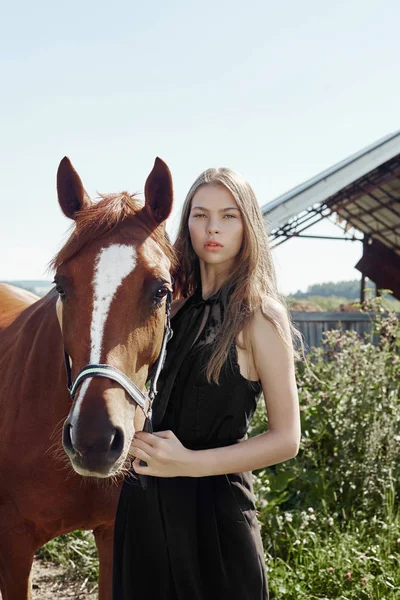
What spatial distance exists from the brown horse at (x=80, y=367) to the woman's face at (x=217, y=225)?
5.6 inches

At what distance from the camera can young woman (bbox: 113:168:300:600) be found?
1591 millimetres

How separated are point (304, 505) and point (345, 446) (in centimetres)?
45

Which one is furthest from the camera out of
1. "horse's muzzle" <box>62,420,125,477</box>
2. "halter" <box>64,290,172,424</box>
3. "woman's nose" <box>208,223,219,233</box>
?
"woman's nose" <box>208,223,219,233</box>

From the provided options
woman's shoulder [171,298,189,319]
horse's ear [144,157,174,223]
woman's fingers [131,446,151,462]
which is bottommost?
woman's fingers [131,446,151,462]

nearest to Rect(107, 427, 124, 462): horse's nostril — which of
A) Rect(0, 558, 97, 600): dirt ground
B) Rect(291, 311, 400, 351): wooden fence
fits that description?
Rect(0, 558, 97, 600): dirt ground

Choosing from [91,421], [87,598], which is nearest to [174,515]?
[91,421]

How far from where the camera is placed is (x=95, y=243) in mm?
1743

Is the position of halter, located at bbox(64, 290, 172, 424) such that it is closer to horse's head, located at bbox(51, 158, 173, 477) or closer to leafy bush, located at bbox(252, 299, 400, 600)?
horse's head, located at bbox(51, 158, 173, 477)

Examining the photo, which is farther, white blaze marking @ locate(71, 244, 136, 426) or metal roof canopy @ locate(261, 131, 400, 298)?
metal roof canopy @ locate(261, 131, 400, 298)

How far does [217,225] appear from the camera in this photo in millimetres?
1769

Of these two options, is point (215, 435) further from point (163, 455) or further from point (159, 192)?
point (159, 192)

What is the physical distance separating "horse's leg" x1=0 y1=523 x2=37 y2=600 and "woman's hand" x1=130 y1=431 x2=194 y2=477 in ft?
3.11

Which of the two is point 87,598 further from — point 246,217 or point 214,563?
point 246,217

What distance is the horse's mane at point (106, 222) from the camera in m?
1.76
